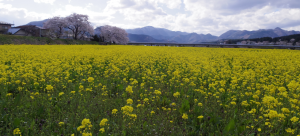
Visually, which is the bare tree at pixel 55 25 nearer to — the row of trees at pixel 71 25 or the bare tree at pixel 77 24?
the row of trees at pixel 71 25

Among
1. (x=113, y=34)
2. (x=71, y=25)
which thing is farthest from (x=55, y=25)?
(x=113, y=34)

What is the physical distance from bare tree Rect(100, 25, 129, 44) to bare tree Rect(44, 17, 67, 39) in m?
16.4

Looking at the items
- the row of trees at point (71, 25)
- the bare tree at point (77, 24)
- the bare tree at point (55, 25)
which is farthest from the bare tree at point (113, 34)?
the bare tree at point (55, 25)

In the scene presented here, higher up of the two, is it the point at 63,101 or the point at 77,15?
the point at 77,15

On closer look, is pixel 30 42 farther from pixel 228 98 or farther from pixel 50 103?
pixel 228 98

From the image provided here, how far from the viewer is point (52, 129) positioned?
12.5 feet

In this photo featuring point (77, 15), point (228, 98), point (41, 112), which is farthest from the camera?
point (77, 15)

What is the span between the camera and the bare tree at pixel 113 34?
242 feet

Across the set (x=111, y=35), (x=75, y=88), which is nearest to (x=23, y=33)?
(x=111, y=35)

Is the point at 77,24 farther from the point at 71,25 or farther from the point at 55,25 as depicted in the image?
the point at 55,25

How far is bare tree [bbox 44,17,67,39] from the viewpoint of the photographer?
64125 mm

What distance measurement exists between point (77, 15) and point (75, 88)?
69502 millimetres

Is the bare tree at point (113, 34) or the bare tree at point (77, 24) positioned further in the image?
the bare tree at point (113, 34)

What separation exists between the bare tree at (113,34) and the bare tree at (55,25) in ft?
53.8
